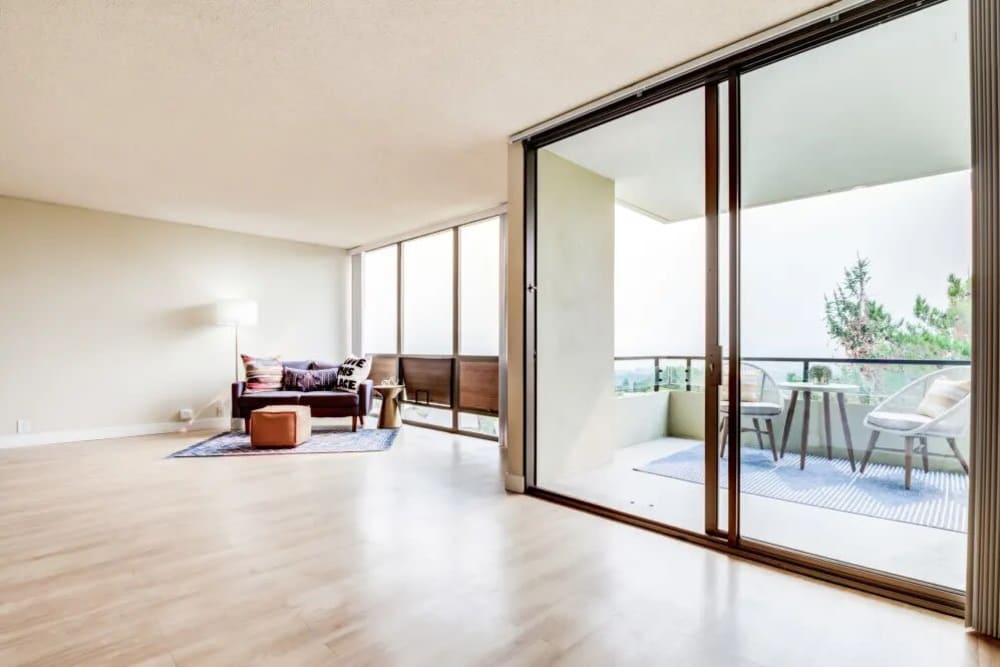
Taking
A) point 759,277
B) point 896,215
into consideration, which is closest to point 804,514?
point 759,277

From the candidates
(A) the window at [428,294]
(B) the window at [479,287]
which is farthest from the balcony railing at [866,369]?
(A) the window at [428,294]

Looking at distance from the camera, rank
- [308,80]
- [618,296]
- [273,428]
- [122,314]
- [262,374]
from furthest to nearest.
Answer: [262,374] → [122,314] → [273,428] → [618,296] → [308,80]

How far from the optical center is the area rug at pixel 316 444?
4.75 m

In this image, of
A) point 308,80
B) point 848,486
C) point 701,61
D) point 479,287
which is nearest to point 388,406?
point 479,287

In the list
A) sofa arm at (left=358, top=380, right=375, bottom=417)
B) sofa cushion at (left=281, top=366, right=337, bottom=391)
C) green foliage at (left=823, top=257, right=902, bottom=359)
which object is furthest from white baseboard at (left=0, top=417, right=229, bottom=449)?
green foliage at (left=823, top=257, right=902, bottom=359)

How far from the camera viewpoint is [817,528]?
260 cm

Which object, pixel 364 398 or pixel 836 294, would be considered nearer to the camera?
pixel 836 294

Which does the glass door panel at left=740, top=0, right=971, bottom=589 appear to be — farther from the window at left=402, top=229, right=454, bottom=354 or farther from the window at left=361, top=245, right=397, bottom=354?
the window at left=361, top=245, right=397, bottom=354

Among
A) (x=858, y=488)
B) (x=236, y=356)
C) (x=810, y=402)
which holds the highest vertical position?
(x=236, y=356)

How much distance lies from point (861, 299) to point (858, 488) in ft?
3.29

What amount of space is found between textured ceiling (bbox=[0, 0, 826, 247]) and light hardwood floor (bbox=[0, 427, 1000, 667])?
8.32 ft

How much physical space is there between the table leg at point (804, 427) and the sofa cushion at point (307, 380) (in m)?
5.23

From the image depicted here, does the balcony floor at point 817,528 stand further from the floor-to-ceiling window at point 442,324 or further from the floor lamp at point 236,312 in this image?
the floor lamp at point 236,312

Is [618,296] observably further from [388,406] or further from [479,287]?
[388,406]
